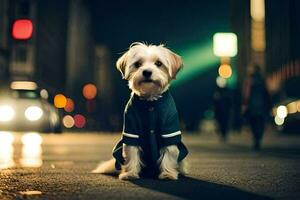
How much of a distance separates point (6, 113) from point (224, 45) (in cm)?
1432

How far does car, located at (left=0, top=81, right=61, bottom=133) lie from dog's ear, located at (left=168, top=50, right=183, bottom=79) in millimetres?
18187

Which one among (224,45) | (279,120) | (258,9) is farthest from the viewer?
(258,9)

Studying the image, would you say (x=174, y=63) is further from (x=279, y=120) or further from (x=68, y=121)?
(x=68, y=121)

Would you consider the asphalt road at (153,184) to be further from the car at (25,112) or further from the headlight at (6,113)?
the headlight at (6,113)

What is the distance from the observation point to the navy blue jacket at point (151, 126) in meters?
6.90

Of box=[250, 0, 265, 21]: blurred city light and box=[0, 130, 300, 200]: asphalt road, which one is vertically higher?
box=[250, 0, 265, 21]: blurred city light

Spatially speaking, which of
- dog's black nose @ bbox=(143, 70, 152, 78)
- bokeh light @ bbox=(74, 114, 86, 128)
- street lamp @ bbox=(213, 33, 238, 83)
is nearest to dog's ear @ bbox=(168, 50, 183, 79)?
Result: dog's black nose @ bbox=(143, 70, 152, 78)

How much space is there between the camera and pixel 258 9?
11362 centimetres

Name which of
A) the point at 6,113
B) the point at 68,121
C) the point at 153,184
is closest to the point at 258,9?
the point at 68,121

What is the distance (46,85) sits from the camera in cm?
7119

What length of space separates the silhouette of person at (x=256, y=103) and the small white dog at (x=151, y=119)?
849 cm

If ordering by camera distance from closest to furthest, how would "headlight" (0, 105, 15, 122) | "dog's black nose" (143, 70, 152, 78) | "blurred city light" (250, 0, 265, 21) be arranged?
"dog's black nose" (143, 70, 152, 78) < "headlight" (0, 105, 15, 122) < "blurred city light" (250, 0, 265, 21)

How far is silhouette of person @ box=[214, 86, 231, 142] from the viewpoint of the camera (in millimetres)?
21078

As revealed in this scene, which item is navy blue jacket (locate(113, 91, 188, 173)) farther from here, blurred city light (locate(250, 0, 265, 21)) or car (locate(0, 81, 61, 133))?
blurred city light (locate(250, 0, 265, 21))
